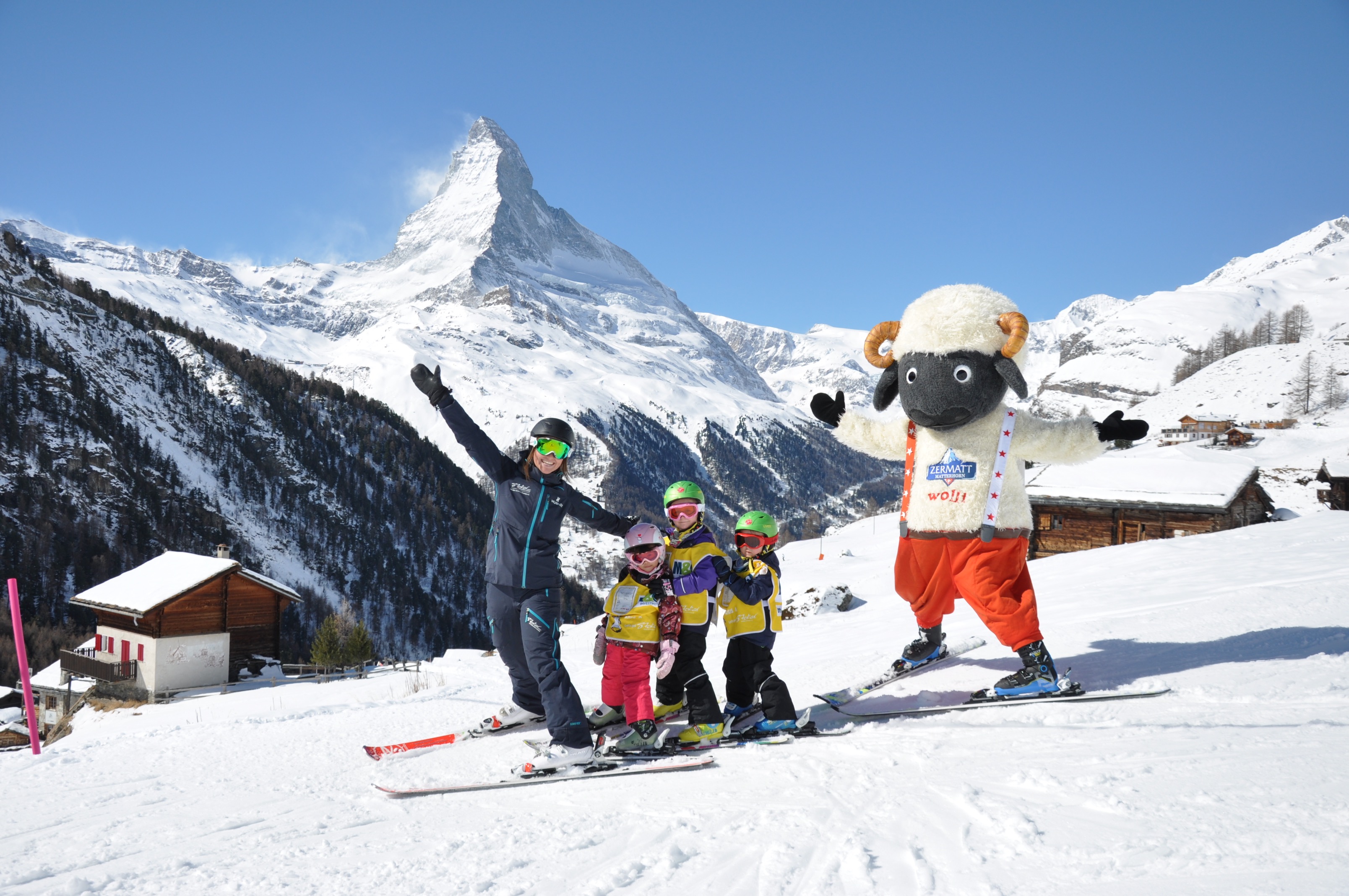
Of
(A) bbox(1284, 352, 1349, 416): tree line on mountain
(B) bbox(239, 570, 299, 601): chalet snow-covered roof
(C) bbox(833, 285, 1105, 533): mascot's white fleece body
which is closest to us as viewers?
(C) bbox(833, 285, 1105, 533): mascot's white fleece body

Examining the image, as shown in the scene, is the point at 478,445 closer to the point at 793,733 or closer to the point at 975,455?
the point at 793,733

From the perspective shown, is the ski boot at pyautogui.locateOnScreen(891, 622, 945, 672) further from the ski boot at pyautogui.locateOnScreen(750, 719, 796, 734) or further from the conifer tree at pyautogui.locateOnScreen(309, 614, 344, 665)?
the conifer tree at pyautogui.locateOnScreen(309, 614, 344, 665)

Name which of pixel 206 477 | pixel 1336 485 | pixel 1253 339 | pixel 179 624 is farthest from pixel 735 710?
pixel 1253 339

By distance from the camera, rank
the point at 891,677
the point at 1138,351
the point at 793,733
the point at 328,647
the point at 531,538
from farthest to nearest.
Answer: the point at 1138,351
the point at 328,647
the point at 891,677
the point at 531,538
the point at 793,733

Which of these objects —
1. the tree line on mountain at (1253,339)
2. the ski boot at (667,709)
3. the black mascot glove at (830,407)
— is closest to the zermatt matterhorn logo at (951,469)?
the black mascot glove at (830,407)

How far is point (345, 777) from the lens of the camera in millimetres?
3939

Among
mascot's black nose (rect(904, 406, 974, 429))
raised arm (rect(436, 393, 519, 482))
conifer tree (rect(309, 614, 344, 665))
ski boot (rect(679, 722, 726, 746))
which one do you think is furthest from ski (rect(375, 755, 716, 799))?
conifer tree (rect(309, 614, 344, 665))

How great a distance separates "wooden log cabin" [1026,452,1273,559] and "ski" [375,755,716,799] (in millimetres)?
20387

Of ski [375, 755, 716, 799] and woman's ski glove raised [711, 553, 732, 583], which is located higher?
woman's ski glove raised [711, 553, 732, 583]

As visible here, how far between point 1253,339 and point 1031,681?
147 metres

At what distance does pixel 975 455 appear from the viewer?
4.68m

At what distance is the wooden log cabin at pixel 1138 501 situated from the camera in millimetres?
20438

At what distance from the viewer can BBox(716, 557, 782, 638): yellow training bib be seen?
4.34 m

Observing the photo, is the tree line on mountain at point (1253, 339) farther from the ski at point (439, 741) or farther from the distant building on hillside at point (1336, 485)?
the ski at point (439, 741)
